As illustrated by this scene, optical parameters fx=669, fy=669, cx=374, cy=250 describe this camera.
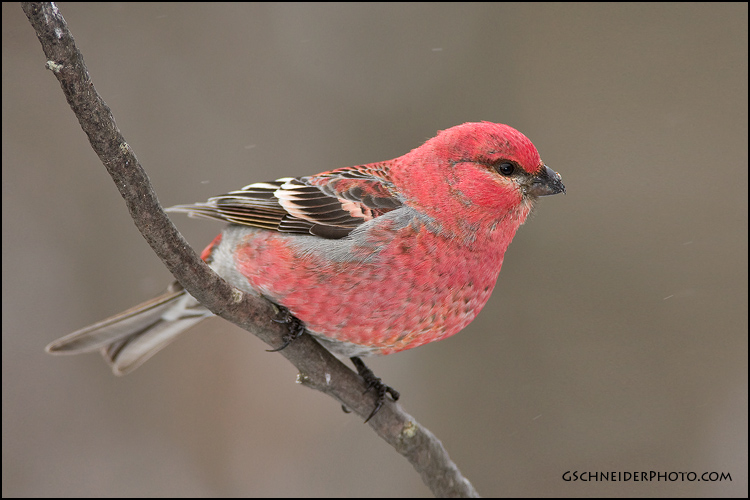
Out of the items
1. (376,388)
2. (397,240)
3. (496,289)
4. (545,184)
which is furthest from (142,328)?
(496,289)

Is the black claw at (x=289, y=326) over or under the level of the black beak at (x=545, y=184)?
under

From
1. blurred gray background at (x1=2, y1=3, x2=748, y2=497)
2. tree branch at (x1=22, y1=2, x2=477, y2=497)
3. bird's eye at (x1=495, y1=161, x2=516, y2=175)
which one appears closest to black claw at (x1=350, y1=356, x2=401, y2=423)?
tree branch at (x1=22, y1=2, x2=477, y2=497)

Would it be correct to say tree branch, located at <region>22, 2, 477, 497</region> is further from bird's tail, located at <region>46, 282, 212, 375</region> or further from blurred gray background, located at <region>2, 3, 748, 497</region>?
blurred gray background, located at <region>2, 3, 748, 497</region>

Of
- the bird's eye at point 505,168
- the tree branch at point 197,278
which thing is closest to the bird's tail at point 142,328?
the tree branch at point 197,278

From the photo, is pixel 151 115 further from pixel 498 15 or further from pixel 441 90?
pixel 498 15

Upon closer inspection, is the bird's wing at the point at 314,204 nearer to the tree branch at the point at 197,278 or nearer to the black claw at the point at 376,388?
the tree branch at the point at 197,278
